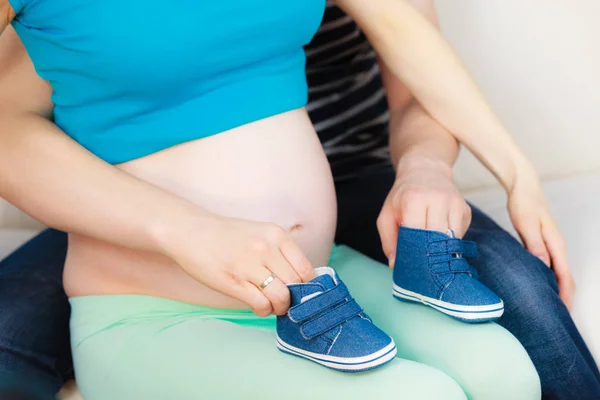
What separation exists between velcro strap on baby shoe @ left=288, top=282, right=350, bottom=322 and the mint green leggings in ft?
0.20

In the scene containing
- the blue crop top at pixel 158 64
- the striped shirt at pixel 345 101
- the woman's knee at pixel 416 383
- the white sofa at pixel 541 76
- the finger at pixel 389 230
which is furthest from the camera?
the white sofa at pixel 541 76

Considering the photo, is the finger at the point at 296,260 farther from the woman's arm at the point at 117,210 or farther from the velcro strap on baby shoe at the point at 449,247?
the velcro strap on baby shoe at the point at 449,247

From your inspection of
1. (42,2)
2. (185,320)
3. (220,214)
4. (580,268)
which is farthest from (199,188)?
(580,268)

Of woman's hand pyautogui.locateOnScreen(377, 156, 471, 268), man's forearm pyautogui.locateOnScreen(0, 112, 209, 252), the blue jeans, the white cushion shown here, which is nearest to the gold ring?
man's forearm pyautogui.locateOnScreen(0, 112, 209, 252)

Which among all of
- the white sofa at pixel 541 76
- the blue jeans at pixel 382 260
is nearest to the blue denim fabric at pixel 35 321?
the blue jeans at pixel 382 260

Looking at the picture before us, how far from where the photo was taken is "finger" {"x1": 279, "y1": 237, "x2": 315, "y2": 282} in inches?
30.4

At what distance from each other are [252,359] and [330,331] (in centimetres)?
10

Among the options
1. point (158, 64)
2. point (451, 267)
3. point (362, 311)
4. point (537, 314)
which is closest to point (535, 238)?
point (537, 314)

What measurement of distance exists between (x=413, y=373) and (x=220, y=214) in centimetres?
31

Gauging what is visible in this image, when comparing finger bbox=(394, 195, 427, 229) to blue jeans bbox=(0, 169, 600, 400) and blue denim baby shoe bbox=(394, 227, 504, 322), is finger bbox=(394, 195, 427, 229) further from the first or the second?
blue jeans bbox=(0, 169, 600, 400)

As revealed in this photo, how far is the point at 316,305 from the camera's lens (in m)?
0.75

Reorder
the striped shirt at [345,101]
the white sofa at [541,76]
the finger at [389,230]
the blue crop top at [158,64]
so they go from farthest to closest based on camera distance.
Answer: the white sofa at [541,76] < the striped shirt at [345,101] < the finger at [389,230] < the blue crop top at [158,64]

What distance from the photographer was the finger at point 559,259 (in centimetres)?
101

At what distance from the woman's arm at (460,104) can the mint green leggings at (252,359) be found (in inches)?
9.3
